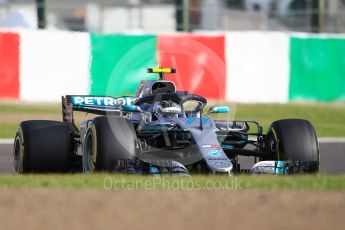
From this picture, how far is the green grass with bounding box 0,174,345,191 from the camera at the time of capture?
27.4 ft

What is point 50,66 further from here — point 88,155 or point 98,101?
point 88,155

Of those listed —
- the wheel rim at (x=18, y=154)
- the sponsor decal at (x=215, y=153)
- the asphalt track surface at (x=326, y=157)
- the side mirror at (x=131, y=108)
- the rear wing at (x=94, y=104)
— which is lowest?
the asphalt track surface at (x=326, y=157)

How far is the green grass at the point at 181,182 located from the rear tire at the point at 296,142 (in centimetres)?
104

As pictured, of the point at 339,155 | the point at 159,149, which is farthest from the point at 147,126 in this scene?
the point at 339,155

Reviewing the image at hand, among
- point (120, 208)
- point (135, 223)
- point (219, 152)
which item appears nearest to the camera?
point (135, 223)

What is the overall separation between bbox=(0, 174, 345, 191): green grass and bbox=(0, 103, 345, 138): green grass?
33.5 ft

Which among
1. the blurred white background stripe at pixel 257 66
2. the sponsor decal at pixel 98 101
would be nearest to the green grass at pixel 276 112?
the blurred white background stripe at pixel 257 66

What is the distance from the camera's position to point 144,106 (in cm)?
1117

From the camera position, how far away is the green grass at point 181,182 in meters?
8.36

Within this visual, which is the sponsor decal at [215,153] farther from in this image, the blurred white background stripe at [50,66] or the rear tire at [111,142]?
the blurred white background stripe at [50,66]

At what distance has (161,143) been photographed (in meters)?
10.6

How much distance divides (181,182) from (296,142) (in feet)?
7.14

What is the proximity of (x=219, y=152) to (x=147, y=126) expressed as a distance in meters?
1.12

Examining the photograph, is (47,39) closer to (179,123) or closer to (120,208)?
(179,123)
